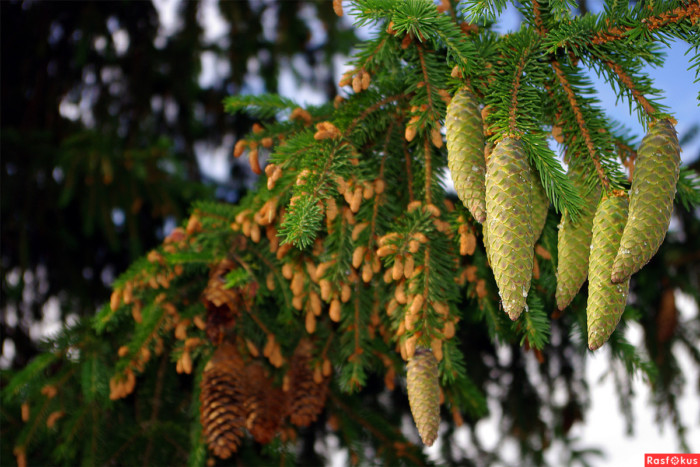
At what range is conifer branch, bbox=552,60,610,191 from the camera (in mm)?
840

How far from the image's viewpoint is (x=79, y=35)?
316 centimetres

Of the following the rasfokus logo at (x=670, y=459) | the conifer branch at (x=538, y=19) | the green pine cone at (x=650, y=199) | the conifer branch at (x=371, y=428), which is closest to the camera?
the green pine cone at (x=650, y=199)

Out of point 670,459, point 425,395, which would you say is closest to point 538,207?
point 425,395

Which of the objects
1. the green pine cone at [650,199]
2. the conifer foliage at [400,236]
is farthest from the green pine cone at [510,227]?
the green pine cone at [650,199]

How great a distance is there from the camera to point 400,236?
104 centimetres

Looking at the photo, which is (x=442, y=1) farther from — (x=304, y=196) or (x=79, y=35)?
(x=79, y=35)

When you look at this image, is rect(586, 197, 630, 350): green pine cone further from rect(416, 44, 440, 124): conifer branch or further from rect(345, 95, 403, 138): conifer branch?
rect(345, 95, 403, 138): conifer branch

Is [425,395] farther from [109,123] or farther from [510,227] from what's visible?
[109,123]

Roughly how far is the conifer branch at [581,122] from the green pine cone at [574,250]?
0.09 feet

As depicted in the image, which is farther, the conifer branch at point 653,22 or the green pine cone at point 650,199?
the conifer branch at point 653,22

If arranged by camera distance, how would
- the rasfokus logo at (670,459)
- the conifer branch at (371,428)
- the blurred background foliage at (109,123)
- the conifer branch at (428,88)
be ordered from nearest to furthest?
the conifer branch at (428,88)
the rasfokus logo at (670,459)
the conifer branch at (371,428)
the blurred background foliage at (109,123)

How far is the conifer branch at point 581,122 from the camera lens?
840 mm

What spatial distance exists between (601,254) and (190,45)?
3023mm

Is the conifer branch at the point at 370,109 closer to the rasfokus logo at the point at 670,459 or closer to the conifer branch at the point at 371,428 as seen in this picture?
the conifer branch at the point at 371,428
